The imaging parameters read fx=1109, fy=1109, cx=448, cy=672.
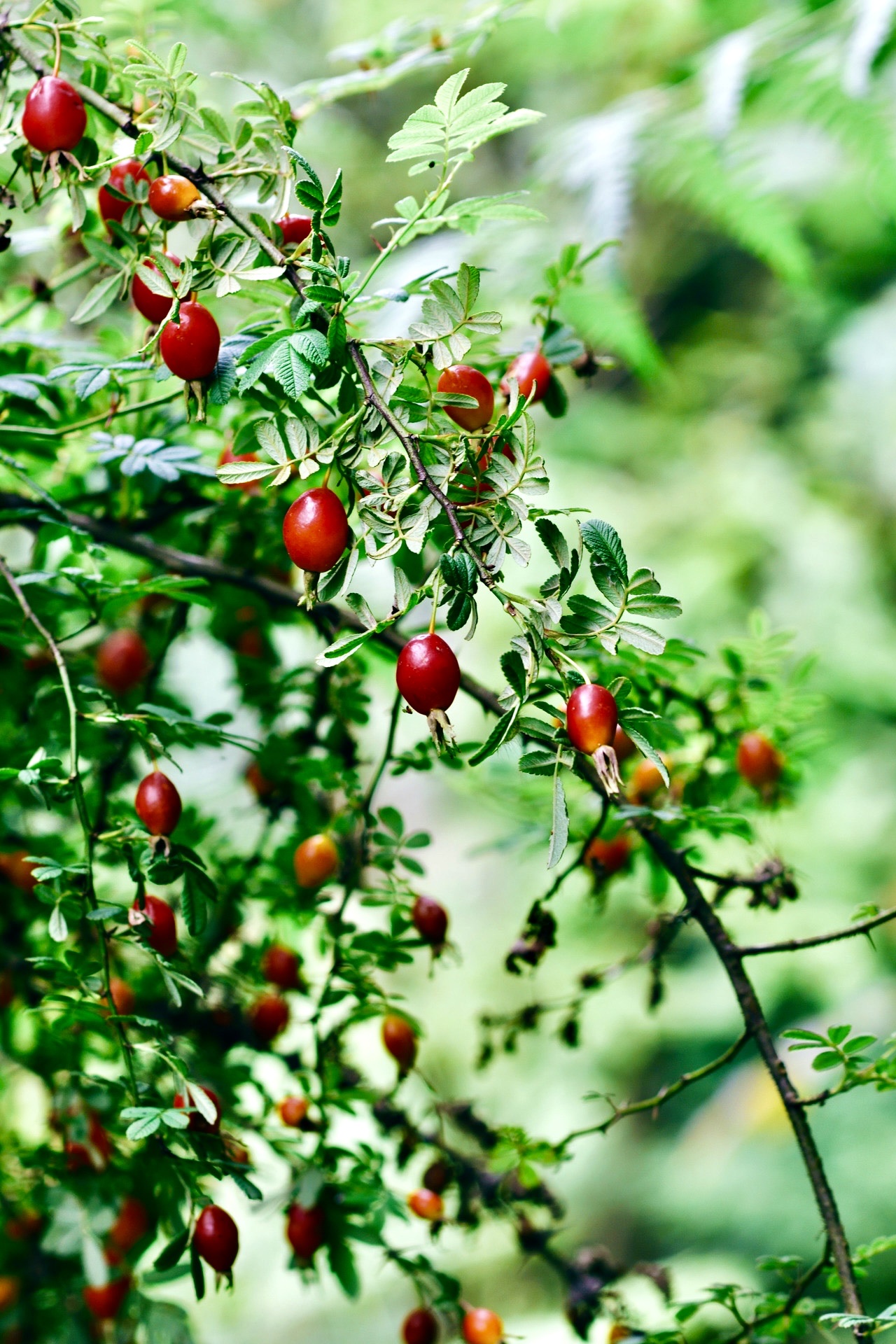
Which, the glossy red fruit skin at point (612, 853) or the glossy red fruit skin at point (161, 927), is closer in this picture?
the glossy red fruit skin at point (161, 927)

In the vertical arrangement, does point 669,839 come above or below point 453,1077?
below

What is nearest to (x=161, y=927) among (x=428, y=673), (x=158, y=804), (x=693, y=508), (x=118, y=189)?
(x=158, y=804)

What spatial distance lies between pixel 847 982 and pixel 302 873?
160cm

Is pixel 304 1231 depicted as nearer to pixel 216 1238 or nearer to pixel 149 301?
pixel 216 1238

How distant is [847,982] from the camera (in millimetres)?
1847

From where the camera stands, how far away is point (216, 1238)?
38cm

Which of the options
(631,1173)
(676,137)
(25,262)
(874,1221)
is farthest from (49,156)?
(631,1173)

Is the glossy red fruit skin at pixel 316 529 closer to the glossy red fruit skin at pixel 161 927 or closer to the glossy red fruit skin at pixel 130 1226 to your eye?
the glossy red fruit skin at pixel 161 927

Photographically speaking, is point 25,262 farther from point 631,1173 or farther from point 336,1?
point 336,1

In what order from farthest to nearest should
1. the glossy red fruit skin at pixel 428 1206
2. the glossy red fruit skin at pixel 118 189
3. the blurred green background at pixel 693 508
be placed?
the blurred green background at pixel 693 508
the glossy red fruit skin at pixel 428 1206
the glossy red fruit skin at pixel 118 189

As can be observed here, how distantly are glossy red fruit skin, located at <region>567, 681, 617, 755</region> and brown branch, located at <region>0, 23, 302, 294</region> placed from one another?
15 centimetres

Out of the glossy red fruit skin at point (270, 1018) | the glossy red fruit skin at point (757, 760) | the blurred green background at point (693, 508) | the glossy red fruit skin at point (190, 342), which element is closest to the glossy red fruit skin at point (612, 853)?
the glossy red fruit skin at point (757, 760)

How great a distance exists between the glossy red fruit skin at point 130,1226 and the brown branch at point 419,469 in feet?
1.20

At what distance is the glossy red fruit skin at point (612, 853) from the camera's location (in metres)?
0.50
